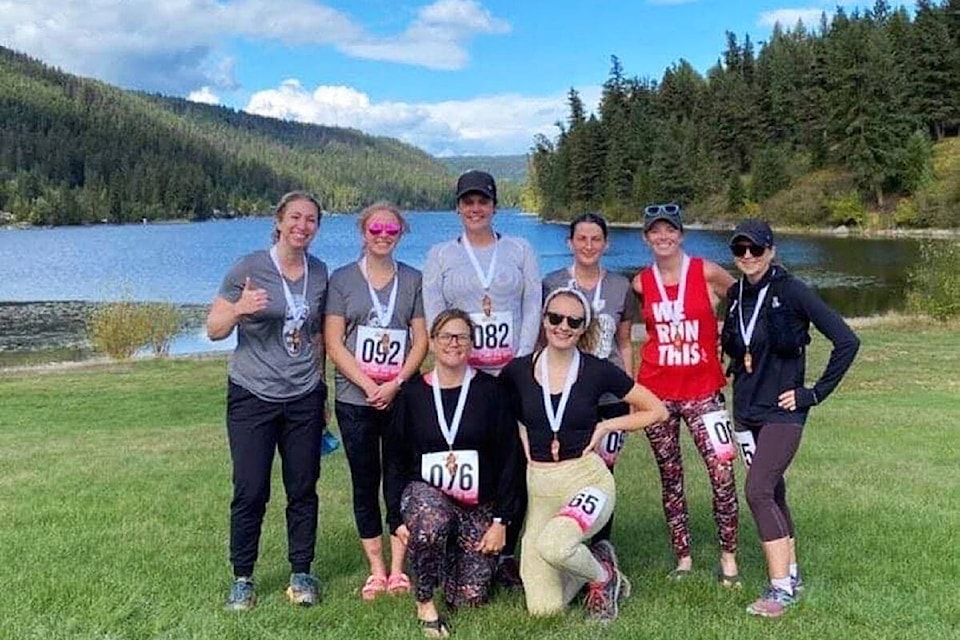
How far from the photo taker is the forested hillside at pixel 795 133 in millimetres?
76438

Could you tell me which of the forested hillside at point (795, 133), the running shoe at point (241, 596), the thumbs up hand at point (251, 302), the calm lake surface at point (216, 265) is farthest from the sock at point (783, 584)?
the forested hillside at point (795, 133)

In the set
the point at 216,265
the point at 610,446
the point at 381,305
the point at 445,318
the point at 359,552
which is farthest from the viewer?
the point at 216,265

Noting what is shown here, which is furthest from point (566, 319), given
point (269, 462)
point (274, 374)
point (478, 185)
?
point (269, 462)

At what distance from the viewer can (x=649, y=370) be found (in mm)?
5340

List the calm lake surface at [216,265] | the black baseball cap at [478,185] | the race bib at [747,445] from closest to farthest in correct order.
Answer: the black baseball cap at [478,185]
the race bib at [747,445]
the calm lake surface at [216,265]

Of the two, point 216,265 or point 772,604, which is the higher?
point 216,265

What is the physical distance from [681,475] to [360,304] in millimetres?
2289

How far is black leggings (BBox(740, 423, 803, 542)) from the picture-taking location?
191 inches

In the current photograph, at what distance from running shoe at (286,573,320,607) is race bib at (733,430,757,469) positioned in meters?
2.64

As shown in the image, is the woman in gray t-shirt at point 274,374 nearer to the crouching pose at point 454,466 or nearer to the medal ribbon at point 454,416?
the crouching pose at point 454,466

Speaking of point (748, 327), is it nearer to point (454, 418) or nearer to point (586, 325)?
point (586, 325)

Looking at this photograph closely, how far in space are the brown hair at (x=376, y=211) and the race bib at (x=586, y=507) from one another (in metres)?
1.85

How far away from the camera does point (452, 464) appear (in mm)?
4867

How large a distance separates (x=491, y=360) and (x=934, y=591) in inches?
116
